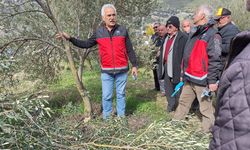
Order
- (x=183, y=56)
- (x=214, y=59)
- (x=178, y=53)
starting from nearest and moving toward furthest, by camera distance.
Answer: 1. (x=214, y=59)
2. (x=183, y=56)
3. (x=178, y=53)

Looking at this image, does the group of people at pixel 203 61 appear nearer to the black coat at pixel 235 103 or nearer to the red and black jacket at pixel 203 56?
the red and black jacket at pixel 203 56

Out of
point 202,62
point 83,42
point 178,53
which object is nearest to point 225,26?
point 178,53

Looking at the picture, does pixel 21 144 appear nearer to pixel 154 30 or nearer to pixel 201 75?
pixel 201 75

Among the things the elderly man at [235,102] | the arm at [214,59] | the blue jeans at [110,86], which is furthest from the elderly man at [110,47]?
the elderly man at [235,102]

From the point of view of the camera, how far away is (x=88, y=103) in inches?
293

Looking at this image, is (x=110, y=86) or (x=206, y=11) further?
(x=110, y=86)

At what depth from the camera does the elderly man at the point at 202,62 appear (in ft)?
19.5

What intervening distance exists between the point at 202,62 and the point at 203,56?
0.10 m

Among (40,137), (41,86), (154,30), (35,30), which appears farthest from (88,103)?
(40,137)

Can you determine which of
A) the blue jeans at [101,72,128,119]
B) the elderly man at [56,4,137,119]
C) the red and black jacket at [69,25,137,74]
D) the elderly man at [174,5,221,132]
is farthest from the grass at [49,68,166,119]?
the elderly man at [174,5,221,132]

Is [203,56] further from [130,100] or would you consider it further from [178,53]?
[130,100]

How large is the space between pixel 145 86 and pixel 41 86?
3.93 metres

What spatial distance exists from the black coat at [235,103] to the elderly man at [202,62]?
13.8 feet

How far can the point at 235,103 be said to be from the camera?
165cm
